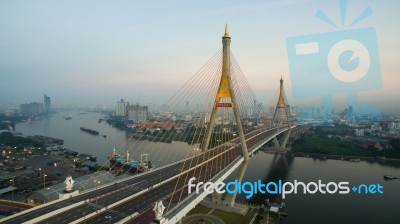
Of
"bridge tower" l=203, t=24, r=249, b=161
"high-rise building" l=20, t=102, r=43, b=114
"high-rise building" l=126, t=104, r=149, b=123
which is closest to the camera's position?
"bridge tower" l=203, t=24, r=249, b=161

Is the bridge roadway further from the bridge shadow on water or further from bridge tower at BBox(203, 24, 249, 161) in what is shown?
the bridge shadow on water

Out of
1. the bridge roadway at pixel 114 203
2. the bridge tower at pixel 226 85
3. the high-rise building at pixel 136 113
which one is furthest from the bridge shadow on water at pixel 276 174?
the high-rise building at pixel 136 113

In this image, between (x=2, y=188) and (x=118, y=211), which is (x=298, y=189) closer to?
(x=118, y=211)

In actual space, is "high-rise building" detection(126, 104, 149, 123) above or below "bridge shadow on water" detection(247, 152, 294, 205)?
above

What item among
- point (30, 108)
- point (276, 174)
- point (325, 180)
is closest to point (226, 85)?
point (276, 174)

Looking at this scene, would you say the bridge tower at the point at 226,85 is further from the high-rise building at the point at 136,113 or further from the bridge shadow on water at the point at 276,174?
the high-rise building at the point at 136,113

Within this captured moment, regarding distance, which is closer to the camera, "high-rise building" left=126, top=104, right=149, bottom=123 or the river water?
the river water

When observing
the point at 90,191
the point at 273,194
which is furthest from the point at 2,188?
the point at 273,194

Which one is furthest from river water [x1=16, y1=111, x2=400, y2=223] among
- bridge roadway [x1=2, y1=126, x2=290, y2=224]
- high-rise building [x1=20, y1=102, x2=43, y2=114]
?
high-rise building [x1=20, y1=102, x2=43, y2=114]

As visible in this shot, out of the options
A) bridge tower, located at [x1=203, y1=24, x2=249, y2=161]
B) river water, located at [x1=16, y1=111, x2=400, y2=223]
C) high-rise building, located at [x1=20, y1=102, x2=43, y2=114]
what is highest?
high-rise building, located at [x1=20, y1=102, x2=43, y2=114]

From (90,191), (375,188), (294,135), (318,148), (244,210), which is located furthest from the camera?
(294,135)

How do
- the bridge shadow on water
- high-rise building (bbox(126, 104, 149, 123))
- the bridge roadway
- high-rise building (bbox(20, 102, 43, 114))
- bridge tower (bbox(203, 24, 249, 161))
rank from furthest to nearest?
high-rise building (bbox(20, 102, 43, 114))
high-rise building (bbox(126, 104, 149, 123))
the bridge shadow on water
bridge tower (bbox(203, 24, 249, 161))
the bridge roadway
